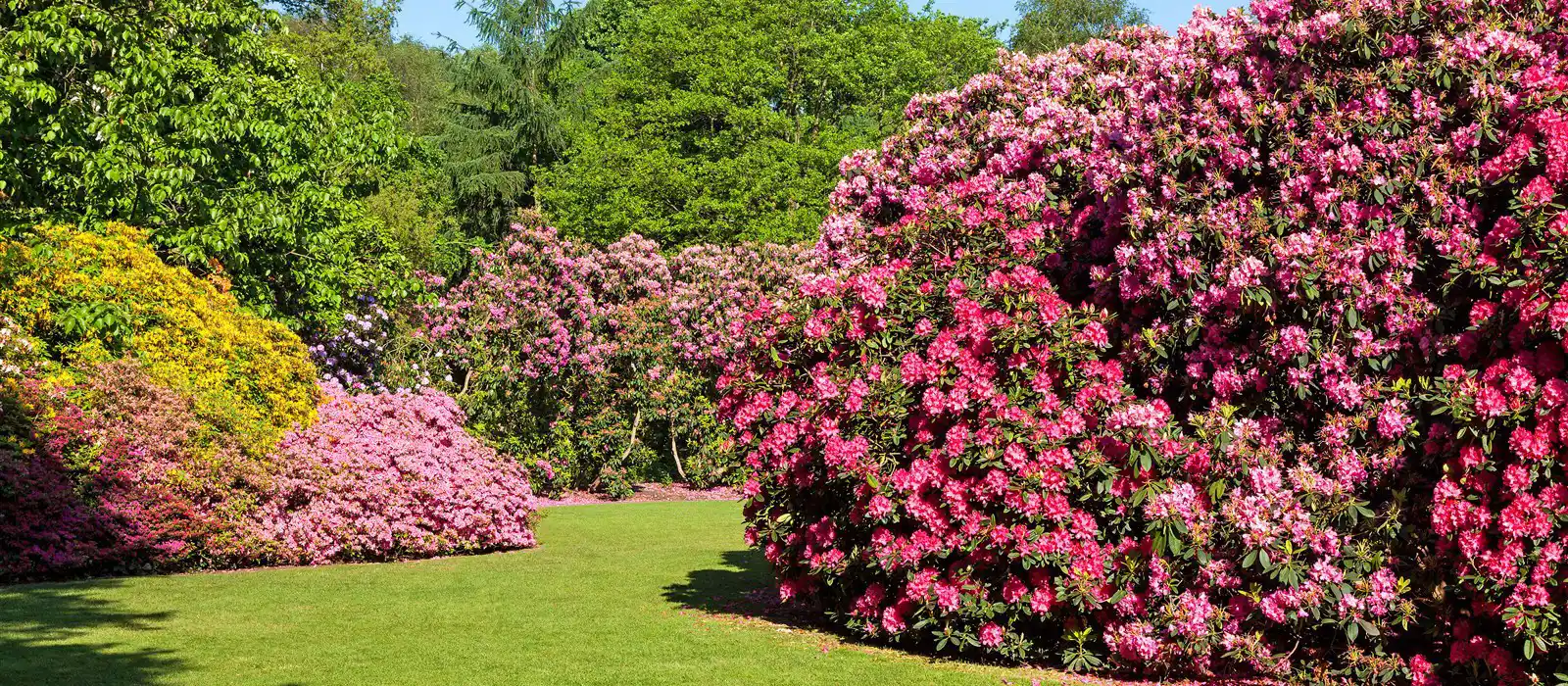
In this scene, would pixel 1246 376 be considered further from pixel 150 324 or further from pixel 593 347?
pixel 593 347

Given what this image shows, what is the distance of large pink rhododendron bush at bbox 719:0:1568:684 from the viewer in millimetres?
6359

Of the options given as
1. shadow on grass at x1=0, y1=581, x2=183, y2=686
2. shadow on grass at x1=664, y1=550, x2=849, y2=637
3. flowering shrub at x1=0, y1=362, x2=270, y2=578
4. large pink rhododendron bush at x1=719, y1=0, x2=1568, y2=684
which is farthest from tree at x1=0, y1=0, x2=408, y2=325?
large pink rhododendron bush at x1=719, y1=0, x2=1568, y2=684

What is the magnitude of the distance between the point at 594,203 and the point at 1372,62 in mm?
30004

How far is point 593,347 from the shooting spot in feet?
73.0

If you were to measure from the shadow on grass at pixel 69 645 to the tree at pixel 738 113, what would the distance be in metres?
24.7

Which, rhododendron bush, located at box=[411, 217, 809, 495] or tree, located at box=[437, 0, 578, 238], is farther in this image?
tree, located at box=[437, 0, 578, 238]

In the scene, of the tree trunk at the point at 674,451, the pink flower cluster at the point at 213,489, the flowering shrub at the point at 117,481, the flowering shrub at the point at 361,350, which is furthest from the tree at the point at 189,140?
the tree trunk at the point at 674,451

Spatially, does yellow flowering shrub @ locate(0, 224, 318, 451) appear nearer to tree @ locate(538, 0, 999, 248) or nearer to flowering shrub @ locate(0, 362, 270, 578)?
flowering shrub @ locate(0, 362, 270, 578)

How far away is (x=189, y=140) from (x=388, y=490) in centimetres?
630

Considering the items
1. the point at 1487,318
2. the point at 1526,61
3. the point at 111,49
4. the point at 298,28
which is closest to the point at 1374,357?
the point at 1487,318

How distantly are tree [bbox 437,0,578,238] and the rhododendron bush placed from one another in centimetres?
1585

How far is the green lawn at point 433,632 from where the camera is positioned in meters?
7.65

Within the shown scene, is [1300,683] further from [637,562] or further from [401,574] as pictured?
[401,574]

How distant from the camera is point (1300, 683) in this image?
740 cm
